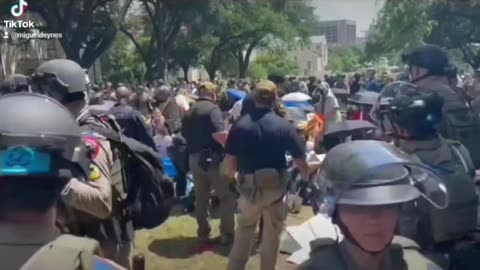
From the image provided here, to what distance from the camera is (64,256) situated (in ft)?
6.82

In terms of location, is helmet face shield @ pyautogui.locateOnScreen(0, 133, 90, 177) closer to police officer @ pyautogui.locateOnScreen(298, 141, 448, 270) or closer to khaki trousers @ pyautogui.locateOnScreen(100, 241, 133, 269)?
police officer @ pyautogui.locateOnScreen(298, 141, 448, 270)

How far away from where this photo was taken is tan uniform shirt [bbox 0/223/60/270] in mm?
2184

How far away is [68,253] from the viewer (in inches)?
82.4

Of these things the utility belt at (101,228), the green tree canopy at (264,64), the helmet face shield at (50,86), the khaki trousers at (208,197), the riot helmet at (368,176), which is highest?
the helmet face shield at (50,86)

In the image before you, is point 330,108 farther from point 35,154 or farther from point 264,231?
point 35,154

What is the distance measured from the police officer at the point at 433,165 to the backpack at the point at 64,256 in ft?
4.71

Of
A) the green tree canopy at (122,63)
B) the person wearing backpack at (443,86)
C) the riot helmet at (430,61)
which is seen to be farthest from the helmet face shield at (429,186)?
the green tree canopy at (122,63)

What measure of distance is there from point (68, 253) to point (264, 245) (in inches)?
186

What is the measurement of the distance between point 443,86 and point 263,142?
2.20 m

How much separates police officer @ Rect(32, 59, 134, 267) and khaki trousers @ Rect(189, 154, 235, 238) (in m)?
4.18

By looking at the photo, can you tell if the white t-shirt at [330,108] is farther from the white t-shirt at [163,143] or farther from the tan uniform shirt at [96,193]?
the tan uniform shirt at [96,193]

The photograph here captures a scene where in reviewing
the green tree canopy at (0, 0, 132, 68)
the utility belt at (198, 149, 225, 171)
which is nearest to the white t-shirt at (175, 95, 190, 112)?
the utility belt at (198, 149, 225, 171)

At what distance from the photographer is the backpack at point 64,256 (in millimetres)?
2066

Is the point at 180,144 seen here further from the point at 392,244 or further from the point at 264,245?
the point at 392,244
